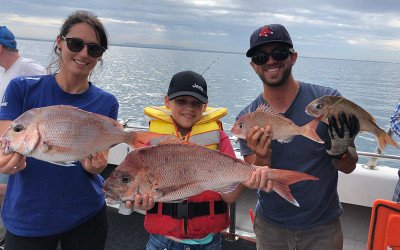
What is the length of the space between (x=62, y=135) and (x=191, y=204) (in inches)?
43.0

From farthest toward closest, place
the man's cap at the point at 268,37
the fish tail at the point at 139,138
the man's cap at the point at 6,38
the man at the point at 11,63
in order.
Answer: the man's cap at the point at 6,38 → the man at the point at 11,63 → the man's cap at the point at 268,37 → the fish tail at the point at 139,138

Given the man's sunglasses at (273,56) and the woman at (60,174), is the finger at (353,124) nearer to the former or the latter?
the man's sunglasses at (273,56)

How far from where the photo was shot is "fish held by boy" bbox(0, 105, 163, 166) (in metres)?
1.69

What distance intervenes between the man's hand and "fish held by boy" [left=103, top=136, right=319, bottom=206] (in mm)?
646

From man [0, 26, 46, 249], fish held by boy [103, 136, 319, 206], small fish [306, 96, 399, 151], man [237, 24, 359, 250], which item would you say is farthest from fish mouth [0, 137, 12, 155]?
man [0, 26, 46, 249]

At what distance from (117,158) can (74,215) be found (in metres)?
2.90

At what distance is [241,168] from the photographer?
1.87 metres

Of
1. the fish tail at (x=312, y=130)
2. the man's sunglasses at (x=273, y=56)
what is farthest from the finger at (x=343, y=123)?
the man's sunglasses at (x=273, y=56)

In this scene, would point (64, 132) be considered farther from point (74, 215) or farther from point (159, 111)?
point (159, 111)

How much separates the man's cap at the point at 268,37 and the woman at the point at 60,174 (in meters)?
1.20

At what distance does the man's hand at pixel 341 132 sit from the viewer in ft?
7.13

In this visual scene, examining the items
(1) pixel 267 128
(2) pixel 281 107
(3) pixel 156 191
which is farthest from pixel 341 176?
(3) pixel 156 191

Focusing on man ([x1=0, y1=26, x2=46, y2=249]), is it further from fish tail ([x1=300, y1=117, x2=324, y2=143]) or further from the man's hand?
the man's hand

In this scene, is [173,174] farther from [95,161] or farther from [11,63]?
[11,63]
